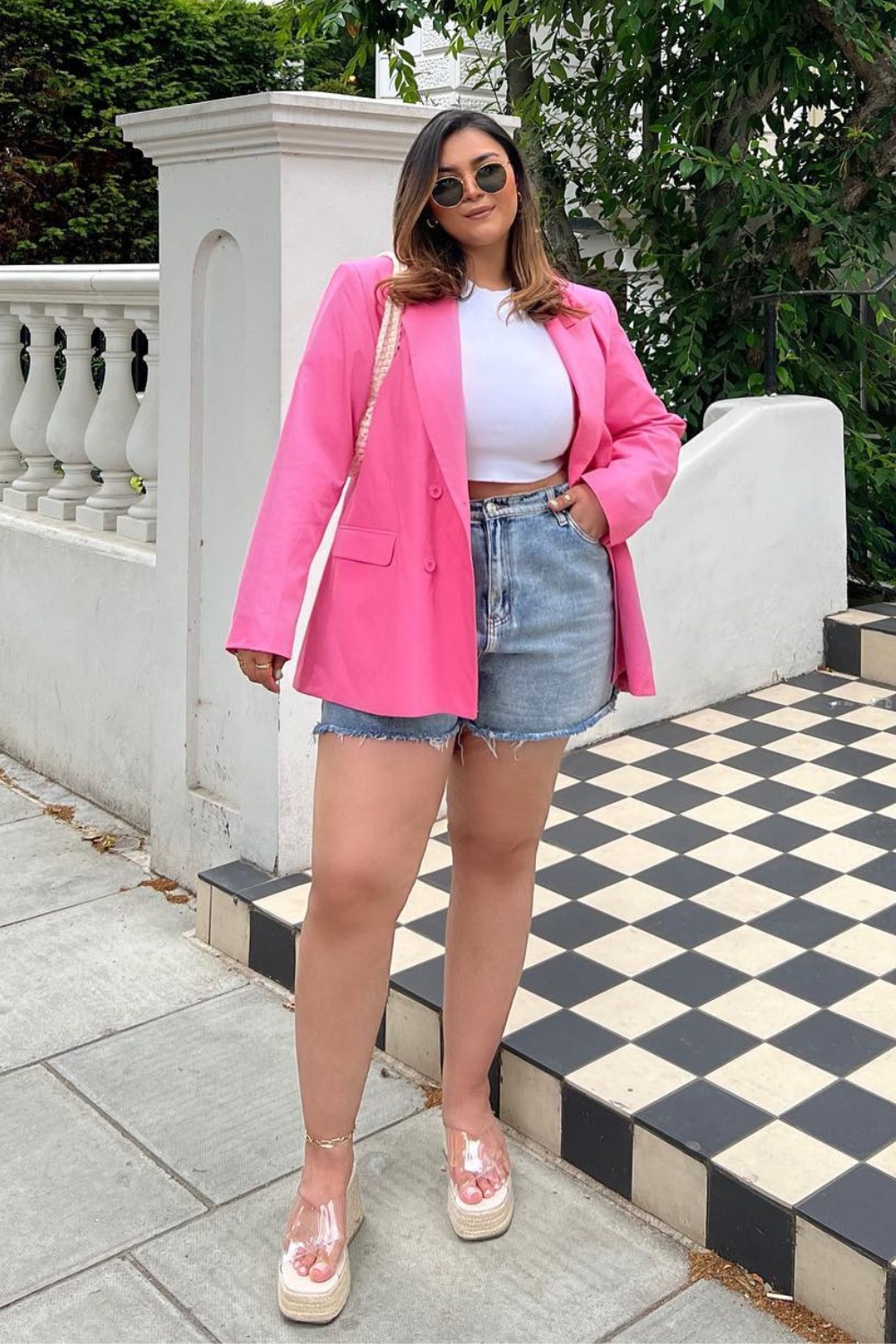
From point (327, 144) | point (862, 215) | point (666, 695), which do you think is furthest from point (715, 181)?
point (327, 144)

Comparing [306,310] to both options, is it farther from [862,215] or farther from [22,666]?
[862,215]

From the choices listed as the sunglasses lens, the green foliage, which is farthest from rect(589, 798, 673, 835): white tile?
the green foliage

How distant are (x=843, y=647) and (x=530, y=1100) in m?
2.86

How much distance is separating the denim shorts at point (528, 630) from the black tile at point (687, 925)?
1.12 metres

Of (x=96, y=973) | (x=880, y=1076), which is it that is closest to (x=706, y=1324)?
(x=880, y=1076)

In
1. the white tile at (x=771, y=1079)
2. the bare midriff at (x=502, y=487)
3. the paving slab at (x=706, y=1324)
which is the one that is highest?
the bare midriff at (x=502, y=487)

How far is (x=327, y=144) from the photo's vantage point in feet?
11.3

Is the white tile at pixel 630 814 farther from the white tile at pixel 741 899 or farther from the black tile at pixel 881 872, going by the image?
the black tile at pixel 881 872

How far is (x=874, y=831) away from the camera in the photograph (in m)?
3.99

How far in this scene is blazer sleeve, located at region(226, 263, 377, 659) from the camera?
7.33 ft

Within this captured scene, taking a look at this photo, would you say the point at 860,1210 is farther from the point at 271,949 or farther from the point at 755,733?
the point at 755,733

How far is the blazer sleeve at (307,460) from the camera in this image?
7.33 ft

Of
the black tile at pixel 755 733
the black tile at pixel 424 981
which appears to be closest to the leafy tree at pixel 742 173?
the black tile at pixel 755 733

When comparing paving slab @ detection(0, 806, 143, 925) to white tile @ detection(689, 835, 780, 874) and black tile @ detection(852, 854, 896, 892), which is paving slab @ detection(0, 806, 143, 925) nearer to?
white tile @ detection(689, 835, 780, 874)
